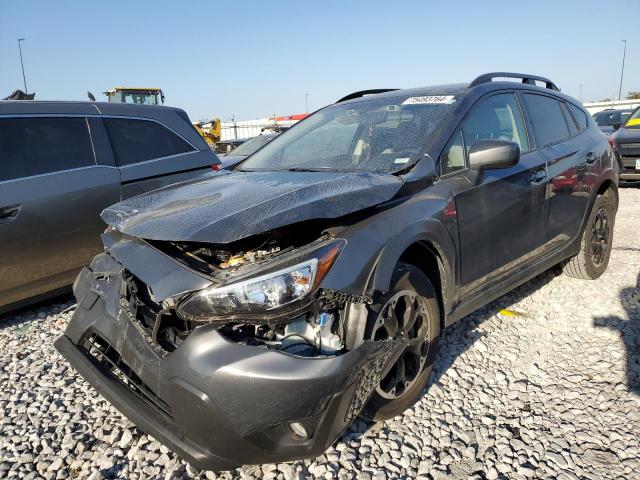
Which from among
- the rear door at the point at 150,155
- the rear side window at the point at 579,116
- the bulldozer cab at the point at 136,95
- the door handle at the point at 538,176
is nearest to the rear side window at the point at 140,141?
the rear door at the point at 150,155

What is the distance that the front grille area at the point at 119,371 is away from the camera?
1.90 meters

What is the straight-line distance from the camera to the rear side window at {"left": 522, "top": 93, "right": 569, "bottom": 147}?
356cm

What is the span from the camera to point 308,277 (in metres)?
1.81

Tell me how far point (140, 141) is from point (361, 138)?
2318 mm

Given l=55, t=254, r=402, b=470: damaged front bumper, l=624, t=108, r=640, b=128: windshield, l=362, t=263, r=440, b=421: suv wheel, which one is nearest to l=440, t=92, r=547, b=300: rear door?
l=362, t=263, r=440, b=421: suv wheel

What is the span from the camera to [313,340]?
1.88 metres

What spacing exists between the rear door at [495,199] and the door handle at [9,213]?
3.07 m

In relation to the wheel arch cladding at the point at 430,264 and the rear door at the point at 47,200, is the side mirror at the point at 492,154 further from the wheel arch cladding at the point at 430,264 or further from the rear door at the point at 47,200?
the rear door at the point at 47,200

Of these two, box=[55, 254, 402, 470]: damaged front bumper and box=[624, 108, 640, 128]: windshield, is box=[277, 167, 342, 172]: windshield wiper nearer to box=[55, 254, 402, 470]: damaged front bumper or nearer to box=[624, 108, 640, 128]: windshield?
box=[55, 254, 402, 470]: damaged front bumper

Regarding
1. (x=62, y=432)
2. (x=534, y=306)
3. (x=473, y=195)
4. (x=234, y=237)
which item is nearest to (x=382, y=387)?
(x=234, y=237)

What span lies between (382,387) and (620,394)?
141cm

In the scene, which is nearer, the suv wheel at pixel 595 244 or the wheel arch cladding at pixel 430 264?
the wheel arch cladding at pixel 430 264

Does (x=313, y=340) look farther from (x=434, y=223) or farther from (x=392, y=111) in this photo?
(x=392, y=111)

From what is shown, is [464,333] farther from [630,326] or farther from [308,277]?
[308,277]
